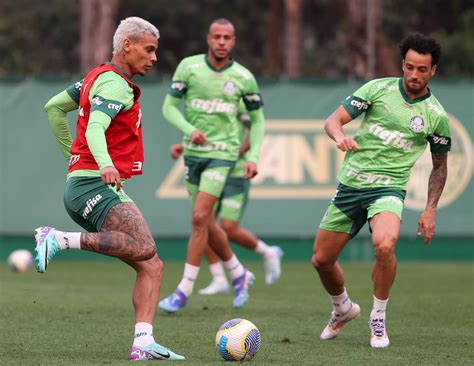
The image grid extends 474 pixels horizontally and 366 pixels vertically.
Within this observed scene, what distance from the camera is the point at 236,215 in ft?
45.9

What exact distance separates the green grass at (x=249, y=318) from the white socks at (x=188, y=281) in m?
0.21

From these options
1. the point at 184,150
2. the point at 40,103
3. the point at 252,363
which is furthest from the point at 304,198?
the point at 252,363

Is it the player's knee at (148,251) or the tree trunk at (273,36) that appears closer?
the player's knee at (148,251)

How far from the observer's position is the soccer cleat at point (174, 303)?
1098 cm

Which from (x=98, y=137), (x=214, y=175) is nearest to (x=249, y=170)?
(x=214, y=175)

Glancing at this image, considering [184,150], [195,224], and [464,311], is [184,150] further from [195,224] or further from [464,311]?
[464,311]

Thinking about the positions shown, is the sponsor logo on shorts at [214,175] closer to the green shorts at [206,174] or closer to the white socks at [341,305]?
the green shorts at [206,174]

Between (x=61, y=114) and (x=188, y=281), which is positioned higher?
(x=61, y=114)

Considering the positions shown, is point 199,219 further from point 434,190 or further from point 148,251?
point 148,251

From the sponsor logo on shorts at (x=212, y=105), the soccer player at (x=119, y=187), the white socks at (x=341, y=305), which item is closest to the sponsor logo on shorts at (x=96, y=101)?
the soccer player at (x=119, y=187)

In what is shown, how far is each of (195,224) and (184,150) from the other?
2.95 ft

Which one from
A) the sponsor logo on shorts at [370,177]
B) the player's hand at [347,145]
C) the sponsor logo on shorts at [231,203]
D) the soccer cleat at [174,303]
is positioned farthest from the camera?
the sponsor logo on shorts at [231,203]

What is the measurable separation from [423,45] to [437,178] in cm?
106

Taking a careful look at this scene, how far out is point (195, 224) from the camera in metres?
11.4
